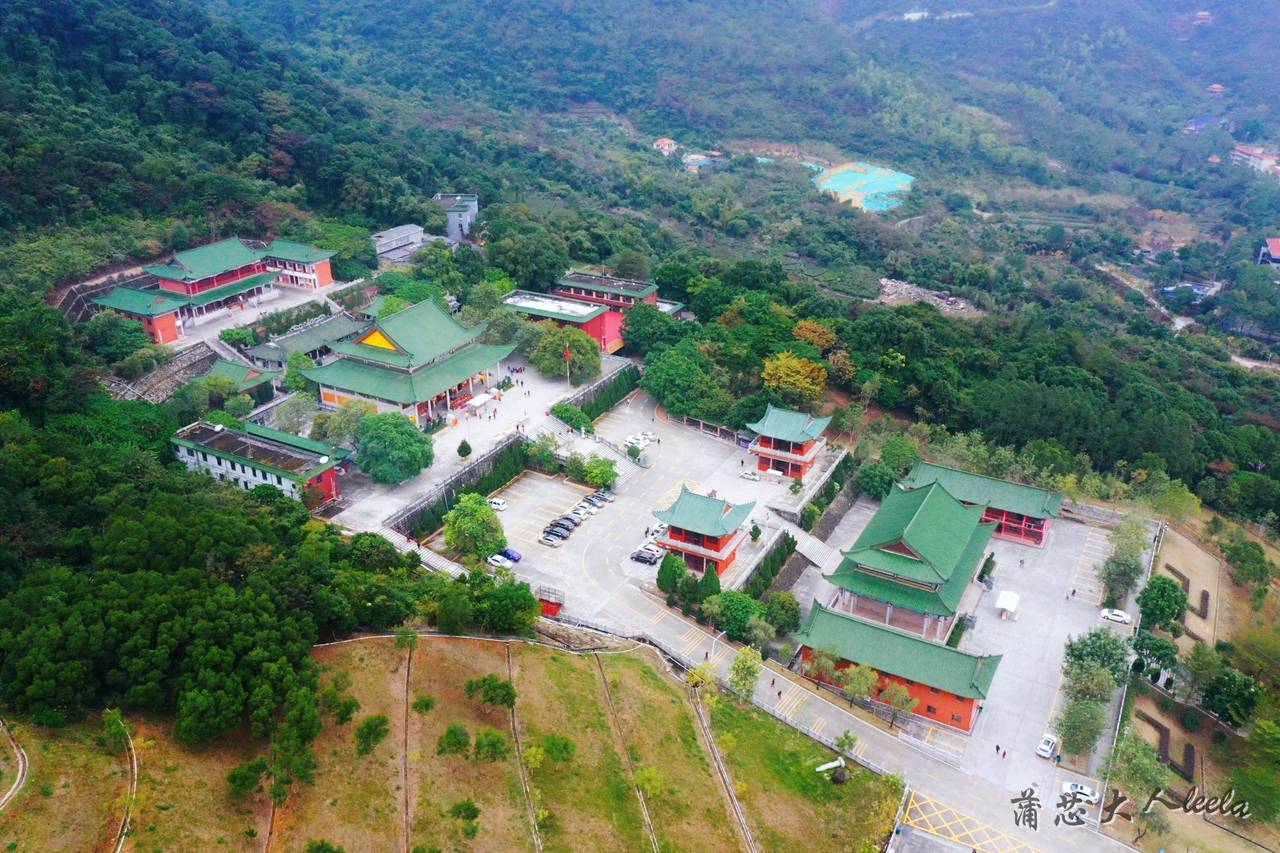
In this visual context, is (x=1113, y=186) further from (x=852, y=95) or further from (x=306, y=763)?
(x=306, y=763)

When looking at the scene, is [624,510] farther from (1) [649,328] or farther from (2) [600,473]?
(1) [649,328]

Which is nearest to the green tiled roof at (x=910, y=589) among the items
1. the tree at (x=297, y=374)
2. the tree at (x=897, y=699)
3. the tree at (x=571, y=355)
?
the tree at (x=897, y=699)

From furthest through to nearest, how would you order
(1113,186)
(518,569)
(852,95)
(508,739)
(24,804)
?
(852,95)
(1113,186)
(518,569)
(508,739)
(24,804)

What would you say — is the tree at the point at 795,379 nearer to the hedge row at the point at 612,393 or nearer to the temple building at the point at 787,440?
the temple building at the point at 787,440

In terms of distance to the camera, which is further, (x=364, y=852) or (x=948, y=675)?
(x=948, y=675)

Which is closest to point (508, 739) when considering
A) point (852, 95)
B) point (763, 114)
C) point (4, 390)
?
point (4, 390)

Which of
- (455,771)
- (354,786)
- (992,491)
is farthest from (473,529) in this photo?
(992,491)

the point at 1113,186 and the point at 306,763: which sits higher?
the point at 306,763
